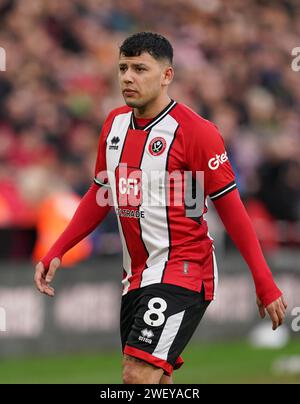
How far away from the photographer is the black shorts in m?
6.52

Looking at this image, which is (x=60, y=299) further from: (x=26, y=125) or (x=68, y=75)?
(x=68, y=75)

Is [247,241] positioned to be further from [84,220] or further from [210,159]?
[84,220]

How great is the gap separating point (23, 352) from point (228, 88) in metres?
5.42

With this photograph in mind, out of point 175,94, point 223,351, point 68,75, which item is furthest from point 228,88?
point 223,351

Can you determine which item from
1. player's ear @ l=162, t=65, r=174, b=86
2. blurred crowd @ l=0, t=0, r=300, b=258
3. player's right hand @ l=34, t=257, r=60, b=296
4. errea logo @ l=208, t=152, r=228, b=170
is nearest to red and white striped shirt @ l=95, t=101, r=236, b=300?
errea logo @ l=208, t=152, r=228, b=170

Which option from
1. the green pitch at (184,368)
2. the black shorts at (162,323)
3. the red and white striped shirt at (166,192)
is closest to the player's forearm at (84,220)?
the red and white striped shirt at (166,192)

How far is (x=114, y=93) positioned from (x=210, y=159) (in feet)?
26.4

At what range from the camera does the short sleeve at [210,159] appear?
6.59 m

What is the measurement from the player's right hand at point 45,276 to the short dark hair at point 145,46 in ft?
4.34

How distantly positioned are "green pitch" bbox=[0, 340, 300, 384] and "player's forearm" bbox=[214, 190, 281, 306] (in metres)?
4.90

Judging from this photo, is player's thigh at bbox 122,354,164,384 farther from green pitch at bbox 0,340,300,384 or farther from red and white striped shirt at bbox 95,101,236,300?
green pitch at bbox 0,340,300,384

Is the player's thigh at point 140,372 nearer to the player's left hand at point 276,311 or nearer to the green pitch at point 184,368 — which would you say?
the player's left hand at point 276,311

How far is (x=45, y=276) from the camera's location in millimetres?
7008

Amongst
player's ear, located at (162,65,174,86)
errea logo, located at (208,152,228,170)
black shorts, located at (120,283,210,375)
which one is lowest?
black shorts, located at (120,283,210,375)
